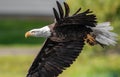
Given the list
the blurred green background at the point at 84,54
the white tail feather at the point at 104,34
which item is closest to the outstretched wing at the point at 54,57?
the white tail feather at the point at 104,34

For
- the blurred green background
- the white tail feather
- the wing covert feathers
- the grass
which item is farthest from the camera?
the grass

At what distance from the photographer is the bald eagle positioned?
432 inches

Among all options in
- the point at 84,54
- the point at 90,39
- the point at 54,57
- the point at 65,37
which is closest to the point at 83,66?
the point at 84,54

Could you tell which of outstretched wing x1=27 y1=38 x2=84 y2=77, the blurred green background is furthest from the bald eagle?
the blurred green background

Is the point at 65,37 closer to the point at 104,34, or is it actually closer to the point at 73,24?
the point at 73,24

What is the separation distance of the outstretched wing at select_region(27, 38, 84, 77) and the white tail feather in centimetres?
27

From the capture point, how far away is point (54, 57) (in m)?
11.7

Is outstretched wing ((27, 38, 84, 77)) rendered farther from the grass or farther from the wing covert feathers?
the grass

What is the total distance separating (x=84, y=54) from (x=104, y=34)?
5.85 m

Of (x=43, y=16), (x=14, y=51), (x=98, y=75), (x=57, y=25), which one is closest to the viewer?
(x=57, y=25)

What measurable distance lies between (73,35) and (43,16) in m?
17.1

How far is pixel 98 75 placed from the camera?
16266mm

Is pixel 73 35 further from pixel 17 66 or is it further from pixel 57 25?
pixel 17 66

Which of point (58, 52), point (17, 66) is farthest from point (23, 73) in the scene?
point (58, 52)
